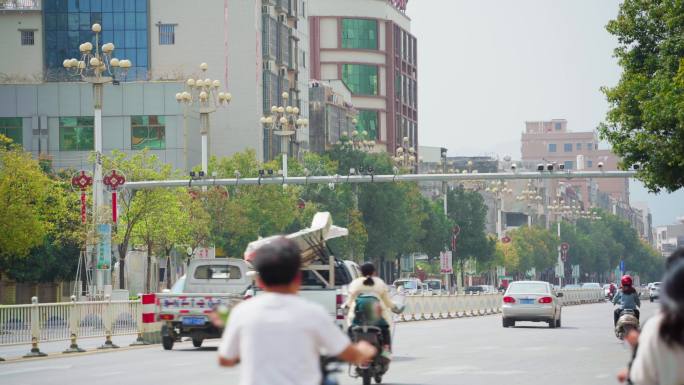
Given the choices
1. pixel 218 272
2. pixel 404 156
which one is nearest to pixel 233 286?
pixel 218 272

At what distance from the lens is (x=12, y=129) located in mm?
89938

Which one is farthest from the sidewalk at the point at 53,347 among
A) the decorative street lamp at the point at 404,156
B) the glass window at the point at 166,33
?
the glass window at the point at 166,33

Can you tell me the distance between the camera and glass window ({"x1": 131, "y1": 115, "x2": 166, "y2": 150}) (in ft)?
296

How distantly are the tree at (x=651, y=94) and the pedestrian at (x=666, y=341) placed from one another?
30899mm

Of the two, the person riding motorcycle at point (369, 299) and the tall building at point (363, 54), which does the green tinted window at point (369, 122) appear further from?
the person riding motorcycle at point (369, 299)

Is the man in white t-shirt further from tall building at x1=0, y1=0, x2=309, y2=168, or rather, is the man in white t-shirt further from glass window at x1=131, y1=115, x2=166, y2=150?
tall building at x1=0, y1=0, x2=309, y2=168

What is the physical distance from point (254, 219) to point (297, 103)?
36.1 meters

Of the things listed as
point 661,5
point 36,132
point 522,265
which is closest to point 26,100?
point 36,132

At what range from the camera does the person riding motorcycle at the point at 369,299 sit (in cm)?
2014

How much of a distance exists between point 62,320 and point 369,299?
44.2ft

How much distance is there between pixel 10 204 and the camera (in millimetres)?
60250

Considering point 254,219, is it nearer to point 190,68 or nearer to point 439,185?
point 190,68

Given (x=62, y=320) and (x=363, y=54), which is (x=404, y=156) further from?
(x=62, y=320)

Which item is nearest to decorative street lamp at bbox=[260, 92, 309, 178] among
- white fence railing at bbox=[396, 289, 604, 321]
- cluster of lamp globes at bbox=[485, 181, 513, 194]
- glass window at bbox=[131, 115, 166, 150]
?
glass window at bbox=[131, 115, 166, 150]
